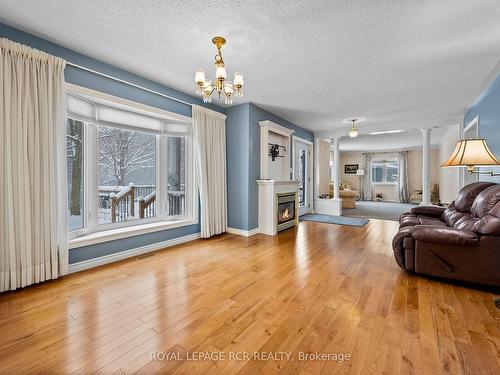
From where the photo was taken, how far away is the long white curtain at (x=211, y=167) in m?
4.12

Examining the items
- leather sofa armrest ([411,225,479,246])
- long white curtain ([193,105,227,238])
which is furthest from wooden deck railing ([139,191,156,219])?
leather sofa armrest ([411,225,479,246])

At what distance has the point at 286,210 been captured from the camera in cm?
527

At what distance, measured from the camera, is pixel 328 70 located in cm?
315

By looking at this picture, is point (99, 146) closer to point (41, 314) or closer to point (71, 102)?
point (71, 102)

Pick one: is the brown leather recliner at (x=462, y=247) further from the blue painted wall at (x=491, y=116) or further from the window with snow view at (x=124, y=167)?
the window with snow view at (x=124, y=167)

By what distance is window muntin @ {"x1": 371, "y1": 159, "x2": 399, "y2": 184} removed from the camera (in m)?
11.5

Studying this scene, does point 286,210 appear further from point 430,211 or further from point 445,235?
point 445,235

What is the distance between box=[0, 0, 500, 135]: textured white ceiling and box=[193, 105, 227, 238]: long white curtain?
26.0 inches

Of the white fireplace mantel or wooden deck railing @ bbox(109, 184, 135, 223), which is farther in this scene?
the white fireplace mantel

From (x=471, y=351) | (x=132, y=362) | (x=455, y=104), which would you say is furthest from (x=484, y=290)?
(x=455, y=104)

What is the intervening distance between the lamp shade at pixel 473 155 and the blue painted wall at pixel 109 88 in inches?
149

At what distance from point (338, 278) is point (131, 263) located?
2.57 m

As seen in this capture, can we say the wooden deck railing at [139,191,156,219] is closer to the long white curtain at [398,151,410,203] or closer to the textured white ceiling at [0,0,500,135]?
the textured white ceiling at [0,0,500,135]

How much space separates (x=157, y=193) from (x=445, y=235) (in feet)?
12.7
